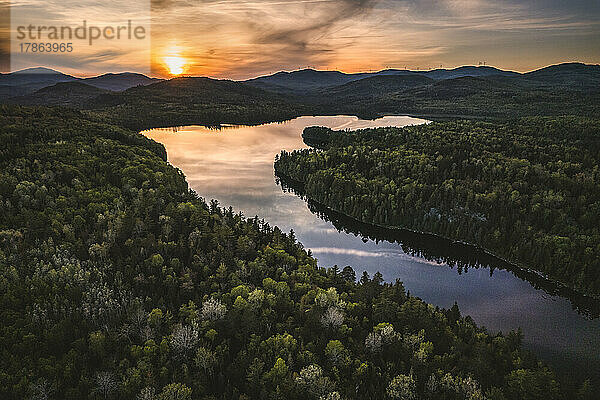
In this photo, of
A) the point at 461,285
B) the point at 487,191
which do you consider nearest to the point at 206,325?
the point at 461,285

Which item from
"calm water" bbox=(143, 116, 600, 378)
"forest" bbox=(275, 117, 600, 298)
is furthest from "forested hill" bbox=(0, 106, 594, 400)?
"forest" bbox=(275, 117, 600, 298)

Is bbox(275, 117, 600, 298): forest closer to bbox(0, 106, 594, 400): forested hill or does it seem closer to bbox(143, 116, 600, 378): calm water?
bbox(143, 116, 600, 378): calm water

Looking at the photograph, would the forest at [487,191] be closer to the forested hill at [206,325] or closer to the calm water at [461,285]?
the calm water at [461,285]

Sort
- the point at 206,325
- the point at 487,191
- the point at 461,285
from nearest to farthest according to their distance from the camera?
the point at 206,325 < the point at 461,285 < the point at 487,191

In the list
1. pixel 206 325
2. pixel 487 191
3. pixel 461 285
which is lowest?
pixel 461 285

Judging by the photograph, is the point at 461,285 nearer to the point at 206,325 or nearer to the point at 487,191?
the point at 487,191
